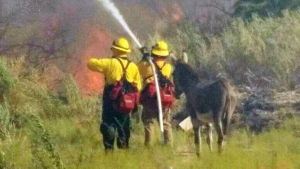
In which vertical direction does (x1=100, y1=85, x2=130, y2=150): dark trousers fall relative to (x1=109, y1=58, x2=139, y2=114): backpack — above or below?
below

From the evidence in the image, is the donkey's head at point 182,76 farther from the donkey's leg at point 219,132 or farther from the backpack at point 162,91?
the donkey's leg at point 219,132

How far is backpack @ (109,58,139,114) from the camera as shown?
11.8 meters

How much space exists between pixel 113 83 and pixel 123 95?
23 cm

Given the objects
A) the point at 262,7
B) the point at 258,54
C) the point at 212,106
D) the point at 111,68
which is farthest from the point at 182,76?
the point at 262,7

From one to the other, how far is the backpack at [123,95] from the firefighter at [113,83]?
0.04m

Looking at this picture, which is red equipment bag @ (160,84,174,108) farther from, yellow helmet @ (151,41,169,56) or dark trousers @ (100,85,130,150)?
dark trousers @ (100,85,130,150)

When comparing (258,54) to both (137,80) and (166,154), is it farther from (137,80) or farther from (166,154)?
(166,154)

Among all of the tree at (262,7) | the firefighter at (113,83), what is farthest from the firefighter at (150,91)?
the tree at (262,7)

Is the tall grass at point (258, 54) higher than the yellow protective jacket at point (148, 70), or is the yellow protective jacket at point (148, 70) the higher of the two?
the tall grass at point (258, 54)

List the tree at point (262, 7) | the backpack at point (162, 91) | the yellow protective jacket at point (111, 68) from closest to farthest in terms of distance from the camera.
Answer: the yellow protective jacket at point (111, 68)
the backpack at point (162, 91)
the tree at point (262, 7)

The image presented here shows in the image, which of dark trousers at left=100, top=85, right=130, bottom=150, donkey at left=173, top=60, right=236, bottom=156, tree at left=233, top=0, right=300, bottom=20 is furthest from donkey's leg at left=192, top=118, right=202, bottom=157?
tree at left=233, top=0, right=300, bottom=20

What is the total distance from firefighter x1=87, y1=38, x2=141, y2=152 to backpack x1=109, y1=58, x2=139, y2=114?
0.12 ft

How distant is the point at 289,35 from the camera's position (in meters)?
18.2

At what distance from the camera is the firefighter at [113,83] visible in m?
11.8
